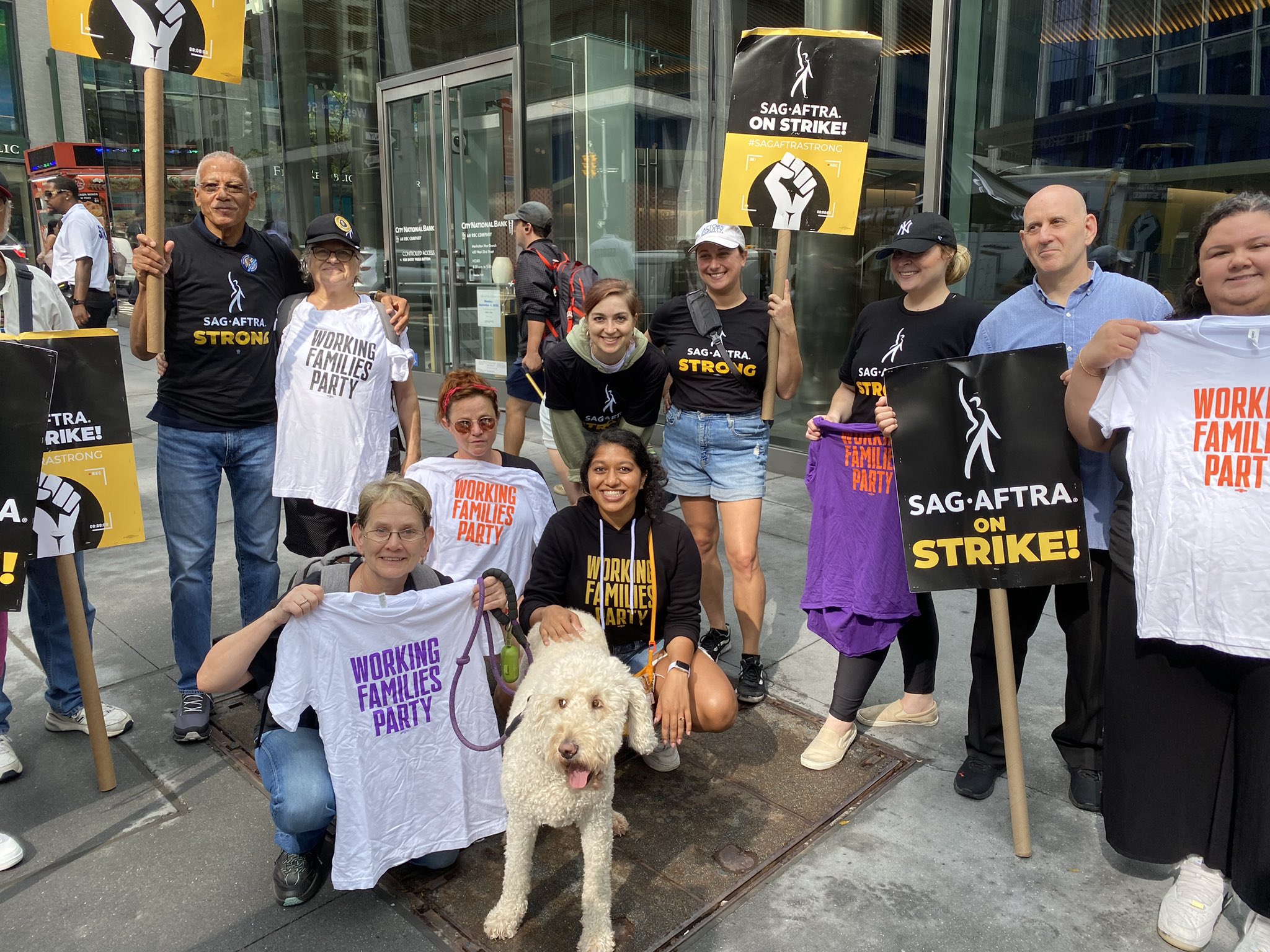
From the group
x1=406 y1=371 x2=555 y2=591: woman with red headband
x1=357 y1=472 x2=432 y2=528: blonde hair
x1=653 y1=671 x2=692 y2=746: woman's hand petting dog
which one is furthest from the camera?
x1=406 y1=371 x2=555 y2=591: woman with red headband

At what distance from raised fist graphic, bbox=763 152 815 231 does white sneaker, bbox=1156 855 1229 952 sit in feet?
8.84

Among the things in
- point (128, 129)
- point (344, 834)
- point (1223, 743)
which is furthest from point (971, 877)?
point (128, 129)

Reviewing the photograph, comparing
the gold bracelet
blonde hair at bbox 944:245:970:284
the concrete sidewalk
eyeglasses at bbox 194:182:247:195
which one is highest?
eyeglasses at bbox 194:182:247:195

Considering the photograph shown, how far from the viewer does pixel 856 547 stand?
11.3 ft

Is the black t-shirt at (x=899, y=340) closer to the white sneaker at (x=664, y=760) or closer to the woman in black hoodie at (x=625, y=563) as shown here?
the woman in black hoodie at (x=625, y=563)

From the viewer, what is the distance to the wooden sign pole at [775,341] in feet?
12.4

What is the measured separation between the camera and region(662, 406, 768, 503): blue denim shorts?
157 inches

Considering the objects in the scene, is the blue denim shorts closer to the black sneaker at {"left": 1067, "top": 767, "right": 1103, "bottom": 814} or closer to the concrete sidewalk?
the concrete sidewalk

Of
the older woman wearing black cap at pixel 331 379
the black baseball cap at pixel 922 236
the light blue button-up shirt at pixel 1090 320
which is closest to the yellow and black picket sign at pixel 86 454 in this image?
the older woman wearing black cap at pixel 331 379

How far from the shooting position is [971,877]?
2809 millimetres

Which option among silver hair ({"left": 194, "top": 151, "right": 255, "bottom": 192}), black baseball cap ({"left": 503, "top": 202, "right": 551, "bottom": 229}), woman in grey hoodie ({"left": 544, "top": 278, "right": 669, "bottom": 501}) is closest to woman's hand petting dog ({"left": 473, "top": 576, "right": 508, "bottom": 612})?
woman in grey hoodie ({"left": 544, "top": 278, "right": 669, "bottom": 501})

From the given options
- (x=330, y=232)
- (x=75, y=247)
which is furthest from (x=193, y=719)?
(x=75, y=247)

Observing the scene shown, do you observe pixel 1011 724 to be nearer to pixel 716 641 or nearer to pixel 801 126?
pixel 716 641

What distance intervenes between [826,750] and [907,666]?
1.88ft
